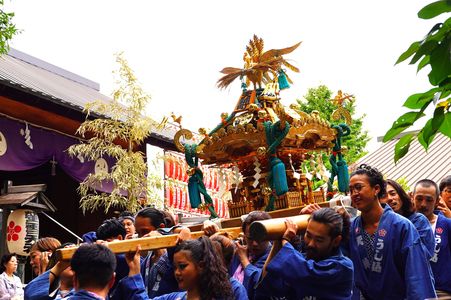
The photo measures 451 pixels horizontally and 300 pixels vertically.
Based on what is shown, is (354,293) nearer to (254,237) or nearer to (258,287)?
(258,287)

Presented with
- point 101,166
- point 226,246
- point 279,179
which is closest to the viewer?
point 226,246

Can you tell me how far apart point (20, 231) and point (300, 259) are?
7.80 metres

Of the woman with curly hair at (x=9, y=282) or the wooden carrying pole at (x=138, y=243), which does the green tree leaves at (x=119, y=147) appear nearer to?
the woman with curly hair at (x=9, y=282)

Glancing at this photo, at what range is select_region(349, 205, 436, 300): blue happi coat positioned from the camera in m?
3.59

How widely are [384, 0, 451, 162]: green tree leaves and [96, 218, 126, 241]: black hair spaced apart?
3242mm

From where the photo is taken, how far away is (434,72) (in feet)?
4.56

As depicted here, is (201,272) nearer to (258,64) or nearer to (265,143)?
(265,143)

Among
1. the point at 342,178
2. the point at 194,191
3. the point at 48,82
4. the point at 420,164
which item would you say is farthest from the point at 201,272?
the point at 420,164

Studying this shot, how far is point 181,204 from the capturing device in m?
14.8

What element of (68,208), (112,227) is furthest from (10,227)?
(112,227)

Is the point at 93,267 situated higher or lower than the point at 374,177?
lower

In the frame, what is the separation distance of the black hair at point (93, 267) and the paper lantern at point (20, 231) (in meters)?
7.32

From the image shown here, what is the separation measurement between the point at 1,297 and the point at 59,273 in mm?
4595

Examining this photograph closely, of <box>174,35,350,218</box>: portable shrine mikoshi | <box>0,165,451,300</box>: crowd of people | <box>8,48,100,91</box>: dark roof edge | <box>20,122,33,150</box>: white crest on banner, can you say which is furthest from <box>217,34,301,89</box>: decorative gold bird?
<box>8,48,100,91</box>: dark roof edge
